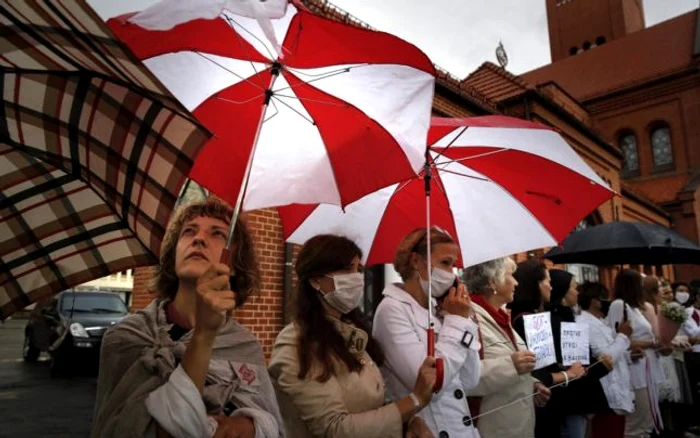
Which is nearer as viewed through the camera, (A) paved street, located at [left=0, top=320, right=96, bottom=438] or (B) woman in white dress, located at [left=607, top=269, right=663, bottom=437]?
(B) woman in white dress, located at [left=607, top=269, right=663, bottom=437]

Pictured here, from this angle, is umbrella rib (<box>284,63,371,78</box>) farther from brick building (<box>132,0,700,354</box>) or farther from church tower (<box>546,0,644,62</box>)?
church tower (<box>546,0,644,62</box>)

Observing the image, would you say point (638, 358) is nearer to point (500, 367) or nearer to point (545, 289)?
point (545, 289)

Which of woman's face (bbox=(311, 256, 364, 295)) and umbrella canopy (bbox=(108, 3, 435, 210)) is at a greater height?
umbrella canopy (bbox=(108, 3, 435, 210))

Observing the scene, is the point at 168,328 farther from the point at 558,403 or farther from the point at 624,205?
the point at 624,205

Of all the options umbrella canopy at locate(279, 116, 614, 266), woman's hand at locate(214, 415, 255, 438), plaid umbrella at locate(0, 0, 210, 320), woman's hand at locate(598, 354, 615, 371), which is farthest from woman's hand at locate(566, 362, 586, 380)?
plaid umbrella at locate(0, 0, 210, 320)

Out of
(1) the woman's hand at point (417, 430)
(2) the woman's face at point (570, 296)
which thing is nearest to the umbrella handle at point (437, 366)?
(1) the woman's hand at point (417, 430)

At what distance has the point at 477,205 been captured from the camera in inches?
136

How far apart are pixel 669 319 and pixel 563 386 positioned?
264 centimetres

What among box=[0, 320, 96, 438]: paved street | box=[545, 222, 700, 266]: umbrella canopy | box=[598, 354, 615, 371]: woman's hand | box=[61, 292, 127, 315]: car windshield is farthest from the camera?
box=[61, 292, 127, 315]: car windshield

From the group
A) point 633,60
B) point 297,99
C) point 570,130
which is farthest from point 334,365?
point 633,60

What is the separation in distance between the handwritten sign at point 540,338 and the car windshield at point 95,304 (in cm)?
1023

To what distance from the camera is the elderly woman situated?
2977 millimetres

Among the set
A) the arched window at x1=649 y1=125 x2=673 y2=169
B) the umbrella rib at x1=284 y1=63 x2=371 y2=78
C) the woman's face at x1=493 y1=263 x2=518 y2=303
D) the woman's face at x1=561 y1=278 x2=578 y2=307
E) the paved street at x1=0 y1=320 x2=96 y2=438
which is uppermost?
the arched window at x1=649 y1=125 x2=673 y2=169

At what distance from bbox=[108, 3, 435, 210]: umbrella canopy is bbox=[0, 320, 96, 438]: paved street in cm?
478
